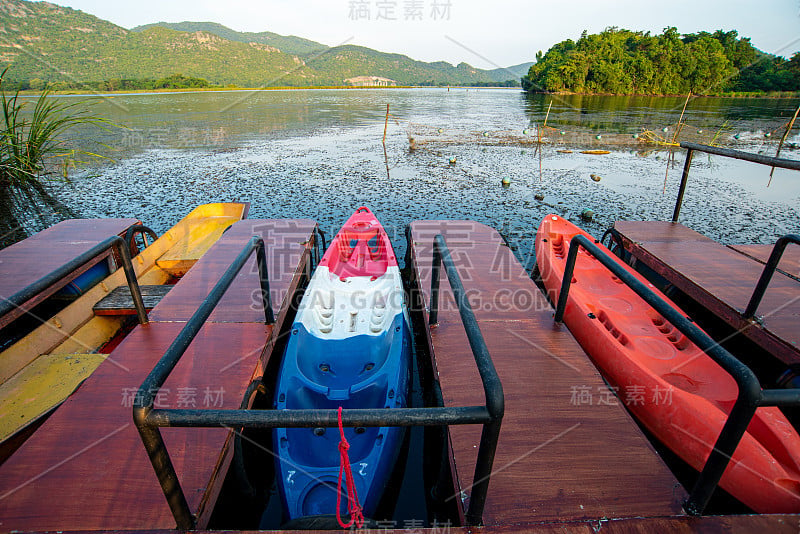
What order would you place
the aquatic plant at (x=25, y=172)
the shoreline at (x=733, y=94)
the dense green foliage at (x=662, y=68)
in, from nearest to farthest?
the aquatic plant at (x=25, y=172)
the shoreline at (x=733, y=94)
the dense green foliage at (x=662, y=68)

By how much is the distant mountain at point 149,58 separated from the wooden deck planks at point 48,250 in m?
22.3

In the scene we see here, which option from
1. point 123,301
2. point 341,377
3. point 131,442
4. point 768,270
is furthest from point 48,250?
point 768,270

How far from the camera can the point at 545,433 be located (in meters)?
2.33

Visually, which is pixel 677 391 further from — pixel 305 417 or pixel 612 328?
pixel 305 417

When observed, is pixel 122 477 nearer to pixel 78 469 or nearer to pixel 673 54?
pixel 78 469

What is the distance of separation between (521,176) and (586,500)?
38.5ft

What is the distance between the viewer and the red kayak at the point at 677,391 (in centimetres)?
240

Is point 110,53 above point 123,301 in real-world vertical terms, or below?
above

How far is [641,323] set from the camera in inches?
155

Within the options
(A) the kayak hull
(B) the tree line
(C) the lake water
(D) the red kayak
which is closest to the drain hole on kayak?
(D) the red kayak

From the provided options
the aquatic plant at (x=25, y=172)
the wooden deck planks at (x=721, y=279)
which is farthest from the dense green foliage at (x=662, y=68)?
the aquatic plant at (x=25, y=172)

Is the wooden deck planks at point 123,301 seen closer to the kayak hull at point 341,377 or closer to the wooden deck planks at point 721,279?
the kayak hull at point 341,377

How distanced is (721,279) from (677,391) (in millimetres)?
2112

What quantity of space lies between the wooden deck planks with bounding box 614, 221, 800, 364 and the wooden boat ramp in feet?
4.89
